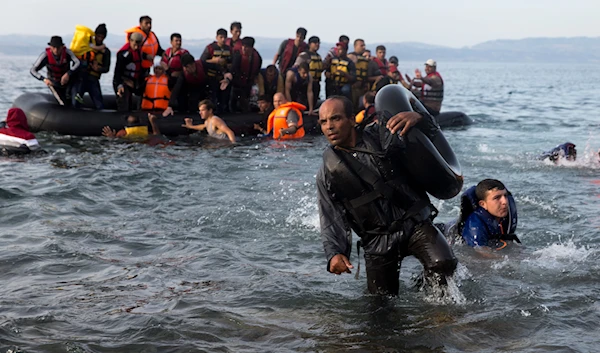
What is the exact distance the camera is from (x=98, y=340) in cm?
485

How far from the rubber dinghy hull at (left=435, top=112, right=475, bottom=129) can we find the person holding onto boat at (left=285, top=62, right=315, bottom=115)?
397 centimetres

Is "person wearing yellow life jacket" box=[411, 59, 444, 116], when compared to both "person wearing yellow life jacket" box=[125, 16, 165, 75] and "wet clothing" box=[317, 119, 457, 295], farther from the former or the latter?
"wet clothing" box=[317, 119, 457, 295]

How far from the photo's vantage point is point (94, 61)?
14.0 meters

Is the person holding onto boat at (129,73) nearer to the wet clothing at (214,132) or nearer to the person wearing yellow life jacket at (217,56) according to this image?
the person wearing yellow life jacket at (217,56)

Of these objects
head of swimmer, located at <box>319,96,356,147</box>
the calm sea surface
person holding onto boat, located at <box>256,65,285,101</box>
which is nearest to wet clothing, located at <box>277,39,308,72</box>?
person holding onto boat, located at <box>256,65,285,101</box>

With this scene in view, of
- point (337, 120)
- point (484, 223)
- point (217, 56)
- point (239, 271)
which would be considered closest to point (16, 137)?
point (217, 56)

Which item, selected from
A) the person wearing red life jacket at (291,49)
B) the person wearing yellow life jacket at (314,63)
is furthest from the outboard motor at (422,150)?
the person wearing red life jacket at (291,49)

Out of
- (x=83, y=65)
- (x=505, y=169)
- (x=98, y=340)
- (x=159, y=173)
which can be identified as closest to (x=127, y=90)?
(x=83, y=65)

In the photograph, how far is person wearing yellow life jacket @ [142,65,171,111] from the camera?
46.4 ft

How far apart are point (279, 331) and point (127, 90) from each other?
10.3 metres

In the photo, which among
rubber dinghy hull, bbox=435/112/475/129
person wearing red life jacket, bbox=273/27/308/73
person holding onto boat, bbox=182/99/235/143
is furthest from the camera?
rubber dinghy hull, bbox=435/112/475/129

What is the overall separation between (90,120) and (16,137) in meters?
2.47

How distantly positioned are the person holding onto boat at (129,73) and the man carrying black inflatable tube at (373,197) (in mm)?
9917

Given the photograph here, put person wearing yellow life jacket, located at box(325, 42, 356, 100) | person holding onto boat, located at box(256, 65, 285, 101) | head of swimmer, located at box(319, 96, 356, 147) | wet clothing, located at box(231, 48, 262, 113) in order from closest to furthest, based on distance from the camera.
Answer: head of swimmer, located at box(319, 96, 356, 147)
wet clothing, located at box(231, 48, 262, 113)
person holding onto boat, located at box(256, 65, 285, 101)
person wearing yellow life jacket, located at box(325, 42, 356, 100)
